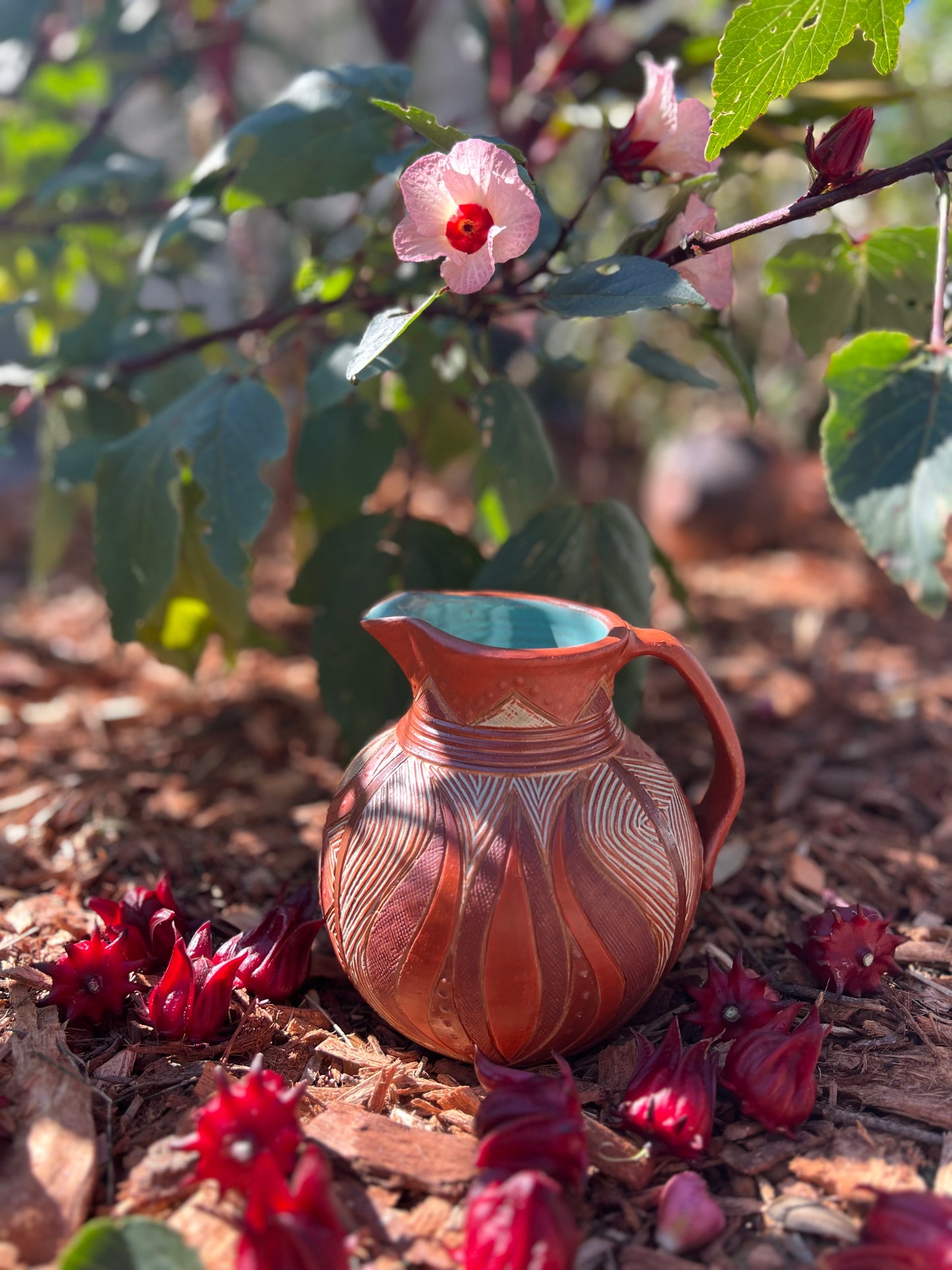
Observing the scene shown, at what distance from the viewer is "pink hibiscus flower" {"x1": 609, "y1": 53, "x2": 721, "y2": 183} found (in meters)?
1.36

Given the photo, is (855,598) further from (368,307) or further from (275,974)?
(275,974)

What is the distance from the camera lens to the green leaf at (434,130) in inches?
47.8

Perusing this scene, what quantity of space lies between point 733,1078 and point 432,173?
44.7 inches

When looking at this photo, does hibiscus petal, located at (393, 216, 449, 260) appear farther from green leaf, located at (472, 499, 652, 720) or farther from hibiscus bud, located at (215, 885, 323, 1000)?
hibiscus bud, located at (215, 885, 323, 1000)

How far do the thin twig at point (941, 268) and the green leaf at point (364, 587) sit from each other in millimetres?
884

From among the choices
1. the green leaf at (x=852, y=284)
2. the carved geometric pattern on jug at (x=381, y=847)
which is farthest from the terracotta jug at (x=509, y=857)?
the green leaf at (x=852, y=284)

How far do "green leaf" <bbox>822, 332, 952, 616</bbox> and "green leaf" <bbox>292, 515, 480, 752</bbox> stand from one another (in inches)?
31.4

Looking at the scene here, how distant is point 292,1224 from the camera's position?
89 centimetres

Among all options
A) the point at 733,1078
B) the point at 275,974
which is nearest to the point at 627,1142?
the point at 733,1078

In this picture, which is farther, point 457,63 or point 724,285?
point 457,63

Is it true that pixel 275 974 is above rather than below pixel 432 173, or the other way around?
below

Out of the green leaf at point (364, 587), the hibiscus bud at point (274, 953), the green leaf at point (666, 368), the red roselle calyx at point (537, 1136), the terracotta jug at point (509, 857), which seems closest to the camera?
the red roselle calyx at point (537, 1136)

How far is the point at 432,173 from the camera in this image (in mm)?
1229

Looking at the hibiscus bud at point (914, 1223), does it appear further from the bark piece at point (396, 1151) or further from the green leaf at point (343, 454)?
the green leaf at point (343, 454)
